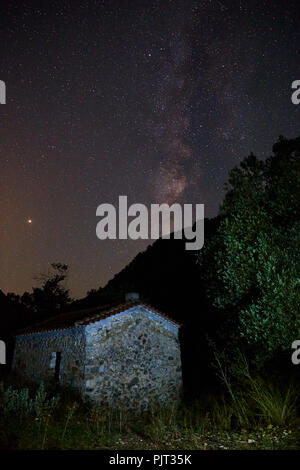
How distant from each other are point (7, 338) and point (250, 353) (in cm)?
2092

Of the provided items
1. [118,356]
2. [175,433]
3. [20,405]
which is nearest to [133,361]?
[118,356]

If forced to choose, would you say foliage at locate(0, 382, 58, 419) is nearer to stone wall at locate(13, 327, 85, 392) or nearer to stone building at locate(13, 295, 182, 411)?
stone building at locate(13, 295, 182, 411)

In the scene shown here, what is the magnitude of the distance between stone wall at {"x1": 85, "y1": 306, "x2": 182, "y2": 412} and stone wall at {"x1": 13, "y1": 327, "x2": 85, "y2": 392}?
62cm

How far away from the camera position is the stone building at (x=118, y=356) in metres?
13.7

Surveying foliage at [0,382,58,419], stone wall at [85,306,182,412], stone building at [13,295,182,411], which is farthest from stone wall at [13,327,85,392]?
foliage at [0,382,58,419]

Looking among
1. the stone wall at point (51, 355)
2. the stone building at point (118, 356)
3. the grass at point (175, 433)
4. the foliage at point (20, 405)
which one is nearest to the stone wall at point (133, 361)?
the stone building at point (118, 356)

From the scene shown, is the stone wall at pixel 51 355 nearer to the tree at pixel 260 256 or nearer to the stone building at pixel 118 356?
the stone building at pixel 118 356

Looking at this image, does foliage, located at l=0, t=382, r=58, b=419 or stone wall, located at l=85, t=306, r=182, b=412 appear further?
stone wall, located at l=85, t=306, r=182, b=412

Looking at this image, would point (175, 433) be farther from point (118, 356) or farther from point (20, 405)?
point (118, 356)

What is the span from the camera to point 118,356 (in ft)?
46.9

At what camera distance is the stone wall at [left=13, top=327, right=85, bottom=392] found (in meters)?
14.0

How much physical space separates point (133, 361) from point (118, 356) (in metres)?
0.84

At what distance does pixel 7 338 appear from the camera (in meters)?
26.4

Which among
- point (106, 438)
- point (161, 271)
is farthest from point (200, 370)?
point (161, 271)
